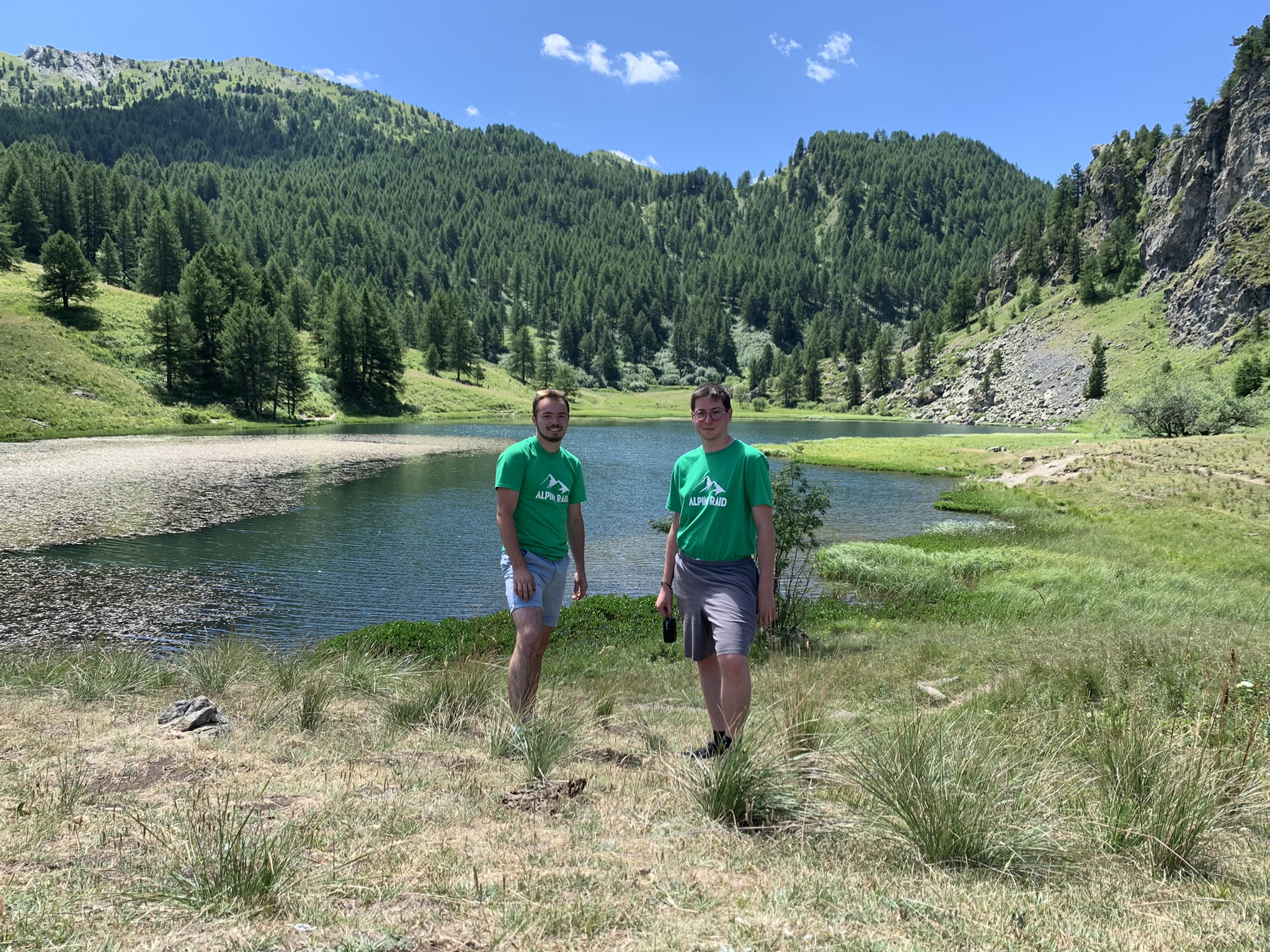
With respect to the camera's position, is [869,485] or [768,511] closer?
[768,511]

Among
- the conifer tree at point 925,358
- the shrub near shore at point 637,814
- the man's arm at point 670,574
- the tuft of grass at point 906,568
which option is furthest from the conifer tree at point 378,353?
the conifer tree at point 925,358

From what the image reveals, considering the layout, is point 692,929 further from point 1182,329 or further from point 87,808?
point 1182,329

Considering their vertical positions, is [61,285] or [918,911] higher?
[61,285]

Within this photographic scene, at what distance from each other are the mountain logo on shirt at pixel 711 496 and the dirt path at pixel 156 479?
78.3 feet

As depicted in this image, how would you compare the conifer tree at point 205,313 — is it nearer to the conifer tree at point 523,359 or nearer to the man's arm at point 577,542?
the conifer tree at point 523,359

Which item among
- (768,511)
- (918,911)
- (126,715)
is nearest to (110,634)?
(126,715)

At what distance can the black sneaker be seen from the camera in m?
5.19

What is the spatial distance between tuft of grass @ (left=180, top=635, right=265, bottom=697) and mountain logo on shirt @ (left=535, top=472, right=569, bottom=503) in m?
5.01

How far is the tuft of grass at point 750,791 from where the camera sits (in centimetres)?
435

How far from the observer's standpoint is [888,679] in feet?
30.7

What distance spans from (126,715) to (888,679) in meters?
9.20

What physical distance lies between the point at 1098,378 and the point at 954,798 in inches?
4949

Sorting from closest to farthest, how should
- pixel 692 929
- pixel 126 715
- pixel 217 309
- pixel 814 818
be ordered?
pixel 692 929
pixel 814 818
pixel 126 715
pixel 217 309

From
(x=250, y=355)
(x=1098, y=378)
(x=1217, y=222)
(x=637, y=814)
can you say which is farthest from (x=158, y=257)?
(x=1217, y=222)
